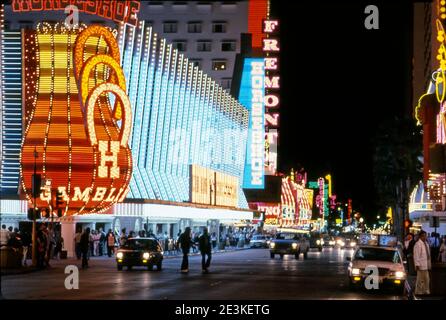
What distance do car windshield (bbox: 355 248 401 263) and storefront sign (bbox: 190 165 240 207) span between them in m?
47.2

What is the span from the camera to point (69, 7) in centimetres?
5231

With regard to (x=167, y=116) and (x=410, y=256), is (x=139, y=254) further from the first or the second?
(x=167, y=116)

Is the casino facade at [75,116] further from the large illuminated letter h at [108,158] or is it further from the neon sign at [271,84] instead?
the neon sign at [271,84]

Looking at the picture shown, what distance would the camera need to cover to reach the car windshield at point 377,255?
2875 cm

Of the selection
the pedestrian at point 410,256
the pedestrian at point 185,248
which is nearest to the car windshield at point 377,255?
the pedestrian at point 410,256

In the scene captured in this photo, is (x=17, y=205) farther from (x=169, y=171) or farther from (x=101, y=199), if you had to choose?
(x=169, y=171)

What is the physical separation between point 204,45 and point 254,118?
17.9m

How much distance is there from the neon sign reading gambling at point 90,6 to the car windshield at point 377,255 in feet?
92.1

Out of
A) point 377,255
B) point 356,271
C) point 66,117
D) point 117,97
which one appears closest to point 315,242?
point 117,97

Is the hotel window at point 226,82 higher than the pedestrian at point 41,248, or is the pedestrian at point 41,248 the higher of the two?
the hotel window at point 226,82

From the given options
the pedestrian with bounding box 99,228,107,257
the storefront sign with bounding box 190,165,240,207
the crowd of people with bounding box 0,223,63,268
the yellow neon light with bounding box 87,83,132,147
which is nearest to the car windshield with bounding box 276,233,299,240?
the pedestrian with bounding box 99,228,107,257
